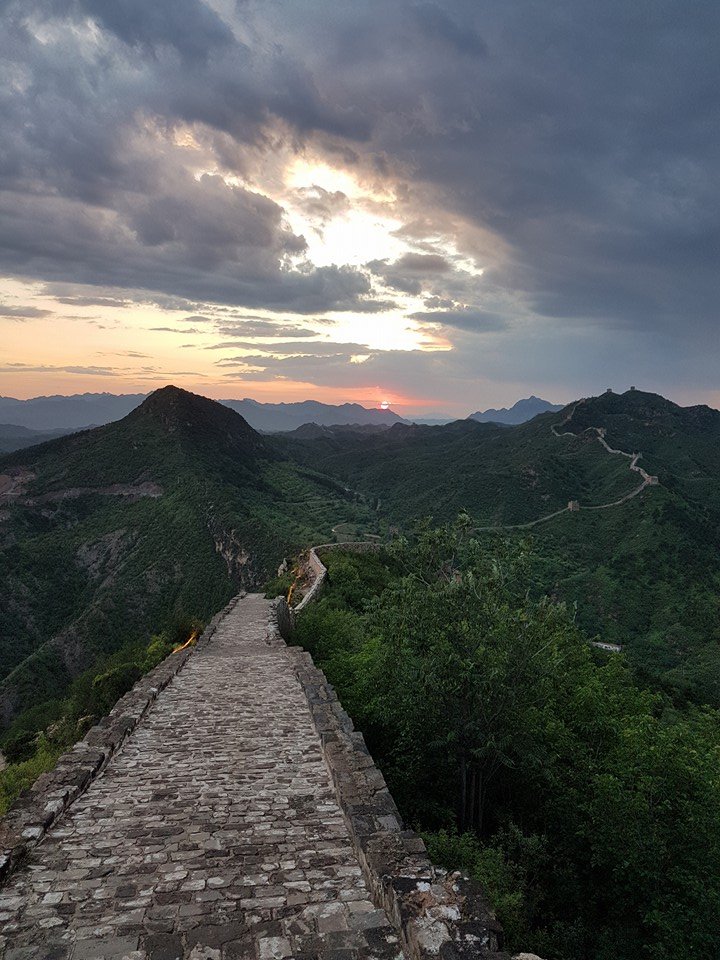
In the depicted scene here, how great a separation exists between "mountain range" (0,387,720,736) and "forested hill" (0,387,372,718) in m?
0.32

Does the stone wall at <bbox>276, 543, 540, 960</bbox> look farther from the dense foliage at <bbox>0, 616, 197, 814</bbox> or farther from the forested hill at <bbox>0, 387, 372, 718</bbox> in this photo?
the forested hill at <bbox>0, 387, 372, 718</bbox>

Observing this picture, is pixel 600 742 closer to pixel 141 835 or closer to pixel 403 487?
pixel 141 835

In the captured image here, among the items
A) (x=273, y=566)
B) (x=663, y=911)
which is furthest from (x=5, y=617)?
(x=663, y=911)

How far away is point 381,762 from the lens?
9766 millimetres

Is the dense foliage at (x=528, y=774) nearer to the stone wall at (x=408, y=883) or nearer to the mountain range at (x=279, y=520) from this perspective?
the stone wall at (x=408, y=883)

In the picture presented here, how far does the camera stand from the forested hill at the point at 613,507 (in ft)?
165

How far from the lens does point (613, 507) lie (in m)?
78.6

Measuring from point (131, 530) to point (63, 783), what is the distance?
8184 centimetres

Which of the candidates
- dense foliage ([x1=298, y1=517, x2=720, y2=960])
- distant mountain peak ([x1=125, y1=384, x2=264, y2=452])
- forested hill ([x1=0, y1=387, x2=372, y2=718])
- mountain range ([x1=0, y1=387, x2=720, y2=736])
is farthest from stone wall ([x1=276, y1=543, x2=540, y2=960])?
distant mountain peak ([x1=125, y1=384, x2=264, y2=452])

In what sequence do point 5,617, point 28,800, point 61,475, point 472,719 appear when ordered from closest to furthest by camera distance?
point 28,800, point 472,719, point 5,617, point 61,475

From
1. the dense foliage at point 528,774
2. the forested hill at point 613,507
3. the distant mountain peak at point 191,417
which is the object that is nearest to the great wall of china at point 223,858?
the dense foliage at point 528,774

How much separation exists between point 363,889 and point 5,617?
77.1 meters

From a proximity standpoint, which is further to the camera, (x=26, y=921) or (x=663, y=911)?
(x=663, y=911)

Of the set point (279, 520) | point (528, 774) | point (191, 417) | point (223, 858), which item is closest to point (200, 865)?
point (223, 858)
